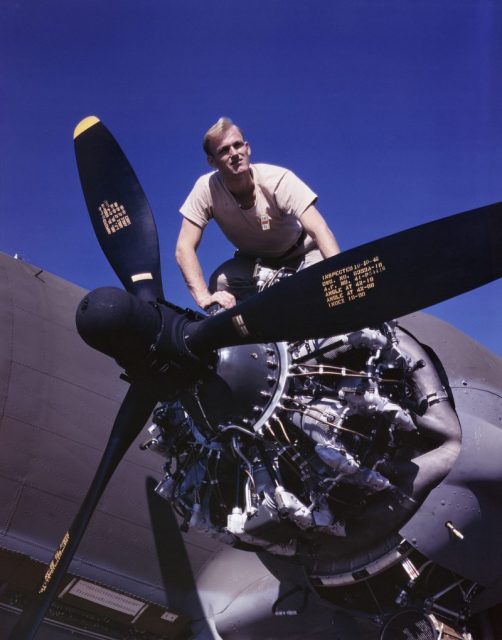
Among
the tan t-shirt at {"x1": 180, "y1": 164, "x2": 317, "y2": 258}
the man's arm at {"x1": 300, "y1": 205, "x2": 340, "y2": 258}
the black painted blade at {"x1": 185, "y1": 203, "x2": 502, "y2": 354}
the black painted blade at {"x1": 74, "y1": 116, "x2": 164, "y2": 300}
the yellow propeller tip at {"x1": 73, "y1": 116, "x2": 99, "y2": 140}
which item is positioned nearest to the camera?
the black painted blade at {"x1": 185, "y1": 203, "x2": 502, "y2": 354}

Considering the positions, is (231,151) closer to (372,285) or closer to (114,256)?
(114,256)

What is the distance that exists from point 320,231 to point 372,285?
1.31 meters

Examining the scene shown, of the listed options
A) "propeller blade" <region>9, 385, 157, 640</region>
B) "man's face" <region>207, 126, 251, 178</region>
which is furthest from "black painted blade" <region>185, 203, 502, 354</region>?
"man's face" <region>207, 126, 251, 178</region>

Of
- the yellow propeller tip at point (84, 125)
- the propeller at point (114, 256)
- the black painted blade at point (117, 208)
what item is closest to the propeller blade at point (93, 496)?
the propeller at point (114, 256)

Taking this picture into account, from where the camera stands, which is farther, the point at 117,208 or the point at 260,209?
the point at 117,208

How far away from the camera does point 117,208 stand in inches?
319

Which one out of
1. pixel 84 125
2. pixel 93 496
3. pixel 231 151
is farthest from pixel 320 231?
pixel 93 496

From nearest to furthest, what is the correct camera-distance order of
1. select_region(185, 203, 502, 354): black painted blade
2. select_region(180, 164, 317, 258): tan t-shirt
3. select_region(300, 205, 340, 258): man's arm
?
1. select_region(185, 203, 502, 354): black painted blade
2. select_region(300, 205, 340, 258): man's arm
3. select_region(180, 164, 317, 258): tan t-shirt

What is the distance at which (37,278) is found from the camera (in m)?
10.1

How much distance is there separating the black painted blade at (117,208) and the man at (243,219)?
1.32 feet

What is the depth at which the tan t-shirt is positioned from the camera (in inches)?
291

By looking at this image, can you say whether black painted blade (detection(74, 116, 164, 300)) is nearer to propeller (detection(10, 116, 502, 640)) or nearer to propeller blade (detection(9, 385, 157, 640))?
propeller (detection(10, 116, 502, 640))

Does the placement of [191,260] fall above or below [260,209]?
below

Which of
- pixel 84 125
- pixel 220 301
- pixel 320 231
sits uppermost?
pixel 84 125
